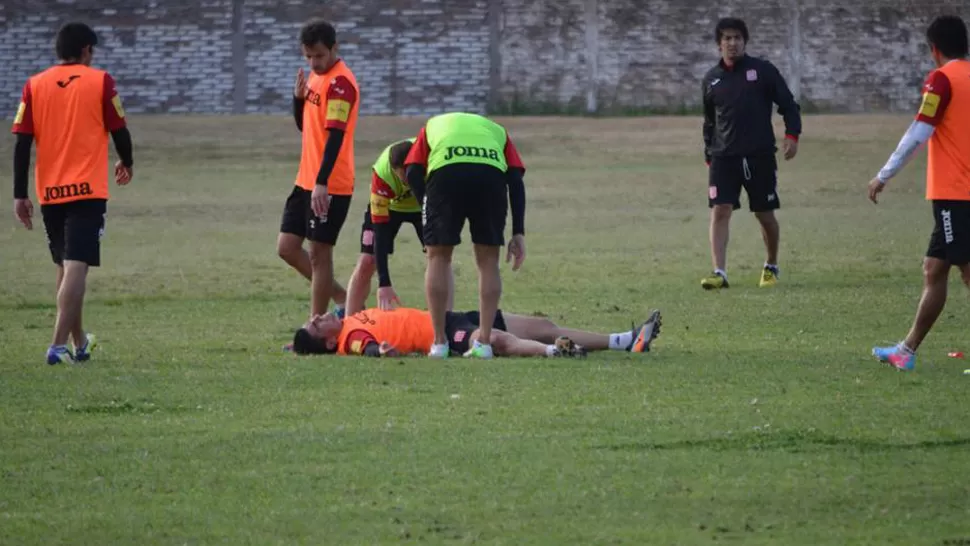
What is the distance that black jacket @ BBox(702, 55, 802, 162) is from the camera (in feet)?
52.6

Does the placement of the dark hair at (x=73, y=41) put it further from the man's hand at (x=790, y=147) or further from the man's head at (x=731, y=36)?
the man's hand at (x=790, y=147)

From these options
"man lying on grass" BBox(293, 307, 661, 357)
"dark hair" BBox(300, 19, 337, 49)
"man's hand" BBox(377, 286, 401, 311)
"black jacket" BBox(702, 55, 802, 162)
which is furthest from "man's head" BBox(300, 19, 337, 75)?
"black jacket" BBox(702, 55, 802, 162)

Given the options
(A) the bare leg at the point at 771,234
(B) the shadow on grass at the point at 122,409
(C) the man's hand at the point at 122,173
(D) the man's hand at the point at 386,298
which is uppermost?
(C) the man's hand at the point at 122,173

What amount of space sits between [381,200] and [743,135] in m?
5.45

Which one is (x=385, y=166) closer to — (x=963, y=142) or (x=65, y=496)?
(x=963, y=142)

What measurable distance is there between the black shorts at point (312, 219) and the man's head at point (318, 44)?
0.90 m

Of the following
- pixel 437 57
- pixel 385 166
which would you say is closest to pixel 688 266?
pixel 385 166

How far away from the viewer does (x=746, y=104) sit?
16.0 metres

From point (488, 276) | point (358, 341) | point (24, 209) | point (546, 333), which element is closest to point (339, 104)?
point (358, 341)

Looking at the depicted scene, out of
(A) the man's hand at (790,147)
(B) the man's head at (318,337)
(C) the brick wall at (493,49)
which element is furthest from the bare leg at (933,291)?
(C) the brick wall at (493,49)

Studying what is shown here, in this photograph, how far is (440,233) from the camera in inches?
416

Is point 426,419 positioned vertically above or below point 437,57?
above

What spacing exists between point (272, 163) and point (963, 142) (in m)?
24.0

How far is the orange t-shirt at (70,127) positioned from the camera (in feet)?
35.3
